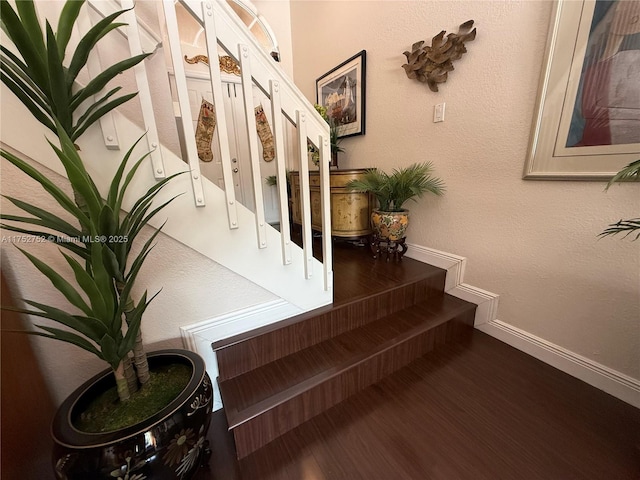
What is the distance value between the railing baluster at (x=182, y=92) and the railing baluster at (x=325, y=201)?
22.3 inches

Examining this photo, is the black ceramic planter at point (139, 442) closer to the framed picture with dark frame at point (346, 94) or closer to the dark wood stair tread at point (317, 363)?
the dark wood stair tread at point (317, 363)

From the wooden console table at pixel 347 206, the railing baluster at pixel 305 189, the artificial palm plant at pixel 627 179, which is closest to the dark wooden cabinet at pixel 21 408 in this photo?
the railing baluster at pixel 305 189

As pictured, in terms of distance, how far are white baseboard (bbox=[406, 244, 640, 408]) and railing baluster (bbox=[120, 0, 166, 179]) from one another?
1.86 metres

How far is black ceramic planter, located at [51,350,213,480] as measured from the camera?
617 millimetres

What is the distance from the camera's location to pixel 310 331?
132cm

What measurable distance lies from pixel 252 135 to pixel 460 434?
1.54 metres

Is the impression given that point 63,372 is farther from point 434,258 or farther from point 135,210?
point 434,258

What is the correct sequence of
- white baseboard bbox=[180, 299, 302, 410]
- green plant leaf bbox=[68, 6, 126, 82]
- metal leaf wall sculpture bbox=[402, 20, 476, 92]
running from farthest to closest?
metal leaf wall sculpture bbox=[402, 20, 476, 92] → white baseboard bbox=[180, 299, 302, 410] → green plant leaf bbox=[68, 6, 126, 82]

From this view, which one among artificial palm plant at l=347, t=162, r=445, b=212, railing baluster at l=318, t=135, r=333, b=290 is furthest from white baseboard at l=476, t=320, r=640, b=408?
railing baluster at l=318, t=135, r=333, b=290

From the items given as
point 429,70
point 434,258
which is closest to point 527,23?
point 429,70

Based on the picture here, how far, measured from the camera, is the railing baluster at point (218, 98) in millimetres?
874

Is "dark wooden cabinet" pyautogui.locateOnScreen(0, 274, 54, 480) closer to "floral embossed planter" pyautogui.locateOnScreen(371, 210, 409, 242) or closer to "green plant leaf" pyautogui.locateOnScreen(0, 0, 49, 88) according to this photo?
"green plant leaf" pyautogui.locateOnScreen(0, 0, 49, 88)

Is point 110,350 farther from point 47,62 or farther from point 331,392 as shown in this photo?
point 331,392

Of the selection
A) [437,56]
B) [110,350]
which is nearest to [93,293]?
[110,350]
